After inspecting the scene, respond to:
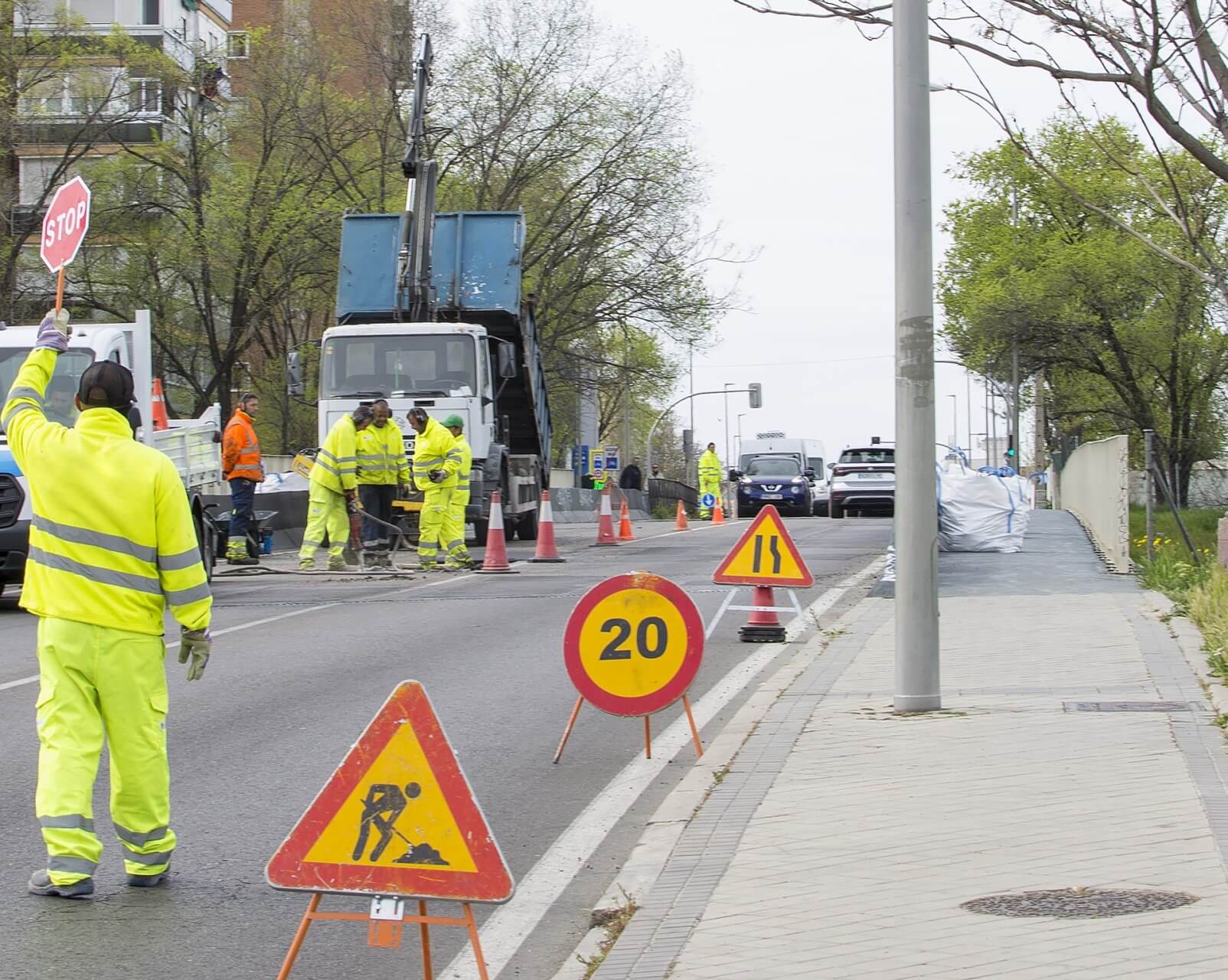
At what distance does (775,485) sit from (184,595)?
41.2 metres

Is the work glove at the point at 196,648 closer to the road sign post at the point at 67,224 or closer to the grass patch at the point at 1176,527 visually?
the road sign post at the point at 67,224

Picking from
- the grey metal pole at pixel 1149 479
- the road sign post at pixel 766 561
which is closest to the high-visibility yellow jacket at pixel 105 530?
the road sign post at pixel 766 561

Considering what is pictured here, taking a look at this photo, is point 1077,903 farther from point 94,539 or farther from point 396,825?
point 94,539

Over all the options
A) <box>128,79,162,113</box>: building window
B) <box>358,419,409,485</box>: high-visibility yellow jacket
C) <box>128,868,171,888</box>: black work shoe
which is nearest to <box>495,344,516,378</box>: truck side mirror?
<box>358,419,409,485</box>: high-visibility yellow jacket

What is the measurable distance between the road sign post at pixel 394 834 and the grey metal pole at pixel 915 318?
527 centimetres

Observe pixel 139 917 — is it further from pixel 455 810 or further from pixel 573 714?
pixel 573 714

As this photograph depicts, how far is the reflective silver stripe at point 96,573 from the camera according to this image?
6449mm

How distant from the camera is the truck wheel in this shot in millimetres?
29516

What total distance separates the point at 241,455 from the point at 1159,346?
35.8 meters

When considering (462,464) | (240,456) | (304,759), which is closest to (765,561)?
(304,759)

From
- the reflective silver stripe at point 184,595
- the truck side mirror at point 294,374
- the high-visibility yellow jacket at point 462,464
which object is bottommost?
the reflective silver stripe at point 184,595

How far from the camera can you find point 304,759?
9.05 meters

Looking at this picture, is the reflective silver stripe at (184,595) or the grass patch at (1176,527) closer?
the reflective silver stripe at (184,595)

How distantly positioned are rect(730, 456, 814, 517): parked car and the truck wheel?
1738 cm
